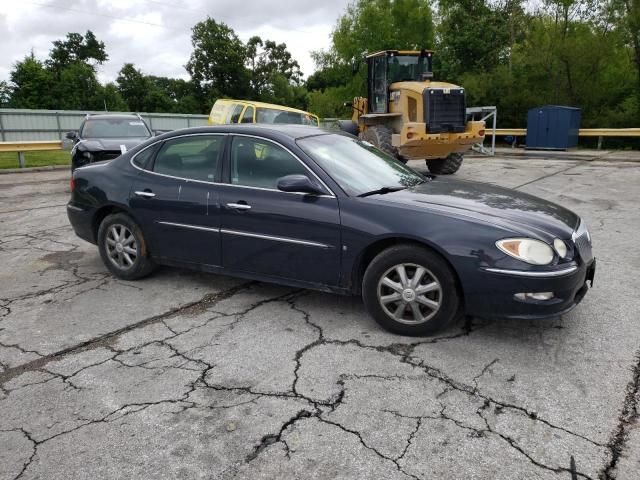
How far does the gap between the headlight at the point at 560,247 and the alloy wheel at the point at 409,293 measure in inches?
32.1

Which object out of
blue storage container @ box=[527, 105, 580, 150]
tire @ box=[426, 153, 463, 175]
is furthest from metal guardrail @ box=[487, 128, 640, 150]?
tire @ box=[426, 153, 463, 175]

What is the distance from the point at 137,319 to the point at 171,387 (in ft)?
4.06

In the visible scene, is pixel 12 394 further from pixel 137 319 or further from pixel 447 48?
pixel 447 48

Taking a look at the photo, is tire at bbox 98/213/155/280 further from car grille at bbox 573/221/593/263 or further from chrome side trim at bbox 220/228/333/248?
car grille at bbox 573/221/593/263

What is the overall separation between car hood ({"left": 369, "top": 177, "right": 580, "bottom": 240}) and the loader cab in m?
10.2

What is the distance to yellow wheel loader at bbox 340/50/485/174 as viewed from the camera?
12414 mm

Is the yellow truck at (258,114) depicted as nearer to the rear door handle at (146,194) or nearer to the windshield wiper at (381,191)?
the rear door handle at (146,194)

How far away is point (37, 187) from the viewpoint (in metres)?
12.2

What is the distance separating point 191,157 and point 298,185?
1339 mm

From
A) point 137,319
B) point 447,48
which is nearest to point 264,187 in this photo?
point 137,319

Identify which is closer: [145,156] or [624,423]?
[624,423]

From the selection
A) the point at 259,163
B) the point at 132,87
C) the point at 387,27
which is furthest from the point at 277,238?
the point at 132,87

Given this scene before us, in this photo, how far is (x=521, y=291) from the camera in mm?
3361

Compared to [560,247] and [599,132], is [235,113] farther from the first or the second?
[599,132]
